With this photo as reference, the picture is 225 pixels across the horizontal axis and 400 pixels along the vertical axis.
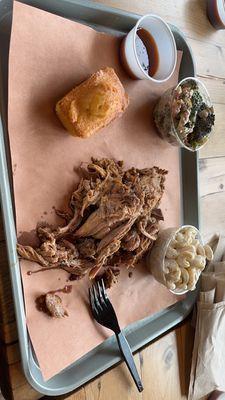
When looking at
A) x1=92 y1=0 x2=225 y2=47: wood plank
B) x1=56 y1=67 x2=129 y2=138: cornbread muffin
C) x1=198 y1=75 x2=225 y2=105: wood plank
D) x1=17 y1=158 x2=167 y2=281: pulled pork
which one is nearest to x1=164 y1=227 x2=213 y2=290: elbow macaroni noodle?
x1=17 y1=158 x2=167 y2=281: pulled pork

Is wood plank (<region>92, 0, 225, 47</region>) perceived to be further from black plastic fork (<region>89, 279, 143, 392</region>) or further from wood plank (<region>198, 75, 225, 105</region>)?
black plastic fork (<region>89, 279, 143, 392</region>)

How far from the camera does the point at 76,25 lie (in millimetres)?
921

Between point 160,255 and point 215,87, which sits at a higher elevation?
point 215,87

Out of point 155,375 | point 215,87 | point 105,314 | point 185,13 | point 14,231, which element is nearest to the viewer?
point 14,231

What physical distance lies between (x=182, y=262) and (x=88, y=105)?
1.60 feet

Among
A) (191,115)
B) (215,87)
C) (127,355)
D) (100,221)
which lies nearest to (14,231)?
(100,221)

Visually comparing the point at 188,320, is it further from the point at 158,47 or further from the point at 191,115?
the point at 158,47

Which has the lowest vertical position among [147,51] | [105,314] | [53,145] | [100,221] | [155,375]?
[155,375]

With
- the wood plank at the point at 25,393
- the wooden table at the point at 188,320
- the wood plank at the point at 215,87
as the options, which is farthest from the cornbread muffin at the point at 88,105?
the wood plank at the point at 25,393

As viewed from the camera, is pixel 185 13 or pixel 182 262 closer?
pixel 182 262

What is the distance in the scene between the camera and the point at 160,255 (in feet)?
3.39

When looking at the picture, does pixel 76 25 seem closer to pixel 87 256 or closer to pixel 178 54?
pixel 178 54

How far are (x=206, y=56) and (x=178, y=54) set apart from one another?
0.18 metres

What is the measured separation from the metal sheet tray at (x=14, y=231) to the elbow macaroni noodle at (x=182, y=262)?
0.15 metres
